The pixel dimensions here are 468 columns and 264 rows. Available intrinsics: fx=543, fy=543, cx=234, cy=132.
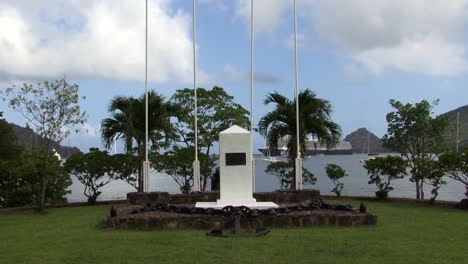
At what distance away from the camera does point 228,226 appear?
32.8 ft

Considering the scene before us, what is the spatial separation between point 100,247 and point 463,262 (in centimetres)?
494

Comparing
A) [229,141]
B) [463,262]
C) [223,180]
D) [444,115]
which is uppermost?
[444,115]

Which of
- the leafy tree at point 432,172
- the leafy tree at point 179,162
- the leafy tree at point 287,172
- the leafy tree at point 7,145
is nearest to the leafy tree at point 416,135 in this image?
the leafy tree at point 432,172

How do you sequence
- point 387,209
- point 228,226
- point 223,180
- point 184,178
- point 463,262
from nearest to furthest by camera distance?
point 463,262, point 228,226, point 223,180, point 387,209, point 184,178

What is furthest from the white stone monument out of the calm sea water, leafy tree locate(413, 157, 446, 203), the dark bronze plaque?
the calm sea water

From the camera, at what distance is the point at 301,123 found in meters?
17.5

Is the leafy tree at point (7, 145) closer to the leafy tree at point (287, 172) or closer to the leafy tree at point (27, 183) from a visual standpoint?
the leafy tree at point (27, 183)

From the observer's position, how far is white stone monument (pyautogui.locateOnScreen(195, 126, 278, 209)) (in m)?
12.7

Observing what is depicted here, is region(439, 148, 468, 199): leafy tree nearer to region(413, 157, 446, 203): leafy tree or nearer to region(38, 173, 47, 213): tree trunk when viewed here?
region(413, 157, 446, 203): leafy tree

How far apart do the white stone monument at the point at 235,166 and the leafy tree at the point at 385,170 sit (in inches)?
247

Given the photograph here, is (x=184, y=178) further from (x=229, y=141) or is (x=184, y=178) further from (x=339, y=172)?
(x=229, y=141)

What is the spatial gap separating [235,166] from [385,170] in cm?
694

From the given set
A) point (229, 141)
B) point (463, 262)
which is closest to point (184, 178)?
point (229, 141)

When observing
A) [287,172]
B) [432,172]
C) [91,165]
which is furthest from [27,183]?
[432,172]
